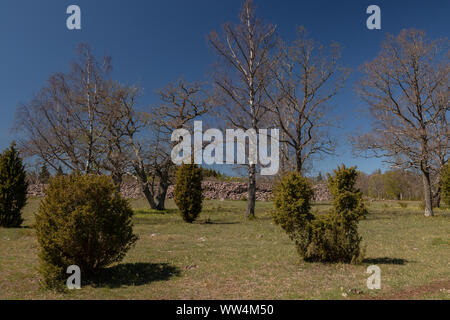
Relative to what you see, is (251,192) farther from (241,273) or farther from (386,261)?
(241,273)

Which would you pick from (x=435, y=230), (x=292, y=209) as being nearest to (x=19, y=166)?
(x=292, y=209)

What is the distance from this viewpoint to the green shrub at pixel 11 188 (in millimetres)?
13727

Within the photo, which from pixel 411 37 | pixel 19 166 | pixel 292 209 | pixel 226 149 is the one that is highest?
pixel 411 37

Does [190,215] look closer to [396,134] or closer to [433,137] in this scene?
[396,134]

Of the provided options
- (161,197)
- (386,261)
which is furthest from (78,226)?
(161,197)

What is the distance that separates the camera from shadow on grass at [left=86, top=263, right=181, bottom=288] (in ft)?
19.6

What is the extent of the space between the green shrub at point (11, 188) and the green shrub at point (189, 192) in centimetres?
761

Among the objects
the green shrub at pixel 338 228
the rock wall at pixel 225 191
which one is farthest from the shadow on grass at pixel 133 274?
the rock wall at pixel 225 191

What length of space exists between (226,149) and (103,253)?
47.1 feet

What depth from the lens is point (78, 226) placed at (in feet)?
18.7

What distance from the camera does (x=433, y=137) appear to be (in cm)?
1969

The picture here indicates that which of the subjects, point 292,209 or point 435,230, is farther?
point 435,230

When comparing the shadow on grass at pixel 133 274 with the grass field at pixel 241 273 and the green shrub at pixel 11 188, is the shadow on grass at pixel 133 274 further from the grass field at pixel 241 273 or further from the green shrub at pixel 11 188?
the green shrub at pixel 11 188
